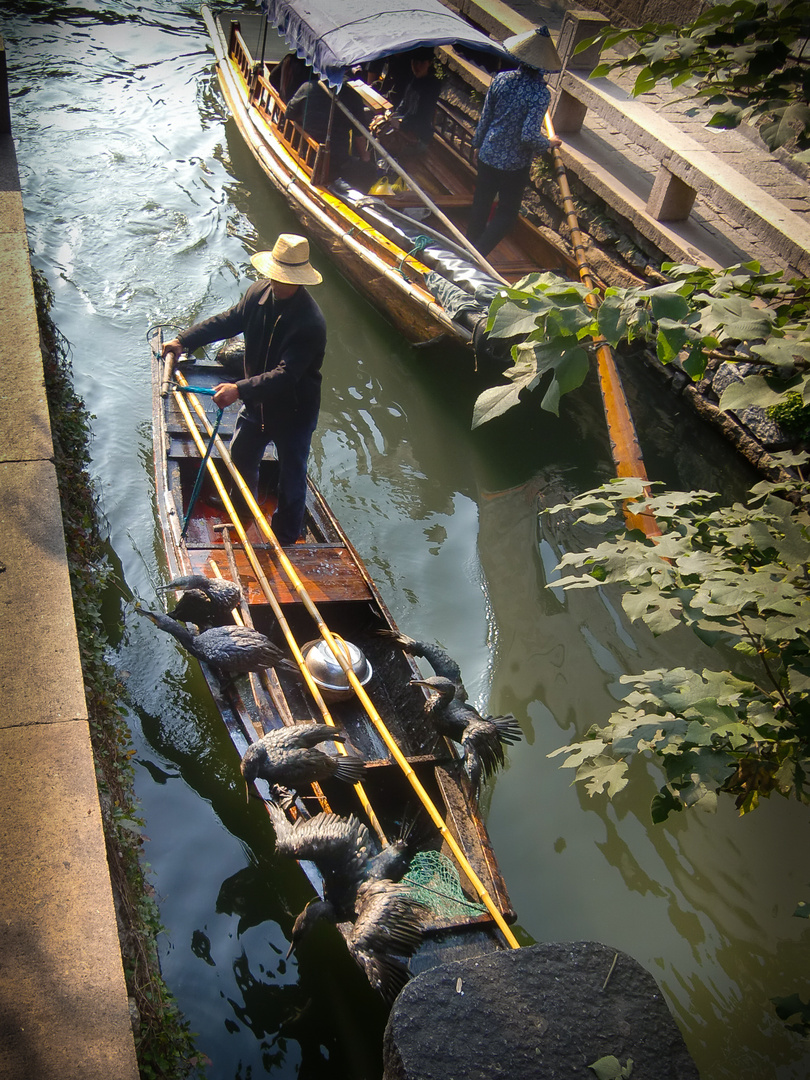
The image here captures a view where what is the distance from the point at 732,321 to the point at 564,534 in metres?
4.92

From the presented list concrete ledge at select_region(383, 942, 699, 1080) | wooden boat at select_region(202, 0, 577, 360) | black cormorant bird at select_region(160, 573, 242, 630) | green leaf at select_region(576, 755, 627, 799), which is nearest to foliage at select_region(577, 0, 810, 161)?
green leaf at select_region(576, 755, 627, 799)

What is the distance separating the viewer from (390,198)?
9523 millimetres

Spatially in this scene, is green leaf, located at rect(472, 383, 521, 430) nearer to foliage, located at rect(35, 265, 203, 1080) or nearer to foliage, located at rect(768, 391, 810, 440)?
foliage, located at rect(35, 265, 203, 1080)

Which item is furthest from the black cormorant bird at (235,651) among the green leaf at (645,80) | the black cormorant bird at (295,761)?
the green leaf at (645,80)

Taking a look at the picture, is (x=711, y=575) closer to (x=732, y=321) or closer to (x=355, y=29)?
(x=732, y=321)

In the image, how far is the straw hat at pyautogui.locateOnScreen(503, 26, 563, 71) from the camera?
7547mm

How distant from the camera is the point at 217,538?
19.1ft

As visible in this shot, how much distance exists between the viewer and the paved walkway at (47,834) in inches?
100

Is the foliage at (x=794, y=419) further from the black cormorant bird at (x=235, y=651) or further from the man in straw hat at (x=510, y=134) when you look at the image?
the black cormorant bird at (x=235, y=651)

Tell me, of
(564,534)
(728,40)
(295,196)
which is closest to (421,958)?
(728,40)

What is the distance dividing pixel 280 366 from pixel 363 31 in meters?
5.58

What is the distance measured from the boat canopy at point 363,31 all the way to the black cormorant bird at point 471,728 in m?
6.96

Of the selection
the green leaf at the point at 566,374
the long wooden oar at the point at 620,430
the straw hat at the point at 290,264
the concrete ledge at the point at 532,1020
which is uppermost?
the green leaf at the point at 566,374

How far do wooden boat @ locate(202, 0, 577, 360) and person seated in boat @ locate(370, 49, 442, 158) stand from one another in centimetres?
32
